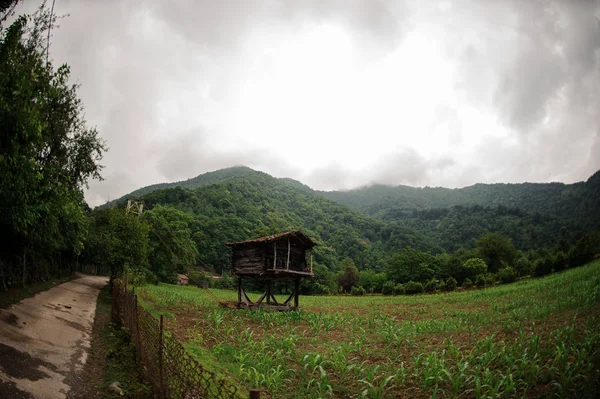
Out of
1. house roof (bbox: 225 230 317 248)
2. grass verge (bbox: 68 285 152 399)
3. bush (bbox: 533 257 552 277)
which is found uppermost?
house roof (bbox: 225 230 317 248)

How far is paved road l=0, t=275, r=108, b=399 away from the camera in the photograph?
5887 mm

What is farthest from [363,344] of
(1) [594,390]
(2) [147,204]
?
(2) [147,204]

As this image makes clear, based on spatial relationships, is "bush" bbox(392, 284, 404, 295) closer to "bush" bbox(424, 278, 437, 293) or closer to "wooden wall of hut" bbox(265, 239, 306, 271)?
"bush" bbox(424, 278, 437, 293)

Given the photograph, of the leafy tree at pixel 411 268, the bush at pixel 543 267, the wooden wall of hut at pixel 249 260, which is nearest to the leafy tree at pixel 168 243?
the wooden wall of hut at pixel 249 260

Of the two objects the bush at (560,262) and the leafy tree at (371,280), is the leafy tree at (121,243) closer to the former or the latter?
the bush at (560,262)

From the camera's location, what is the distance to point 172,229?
1719 inches

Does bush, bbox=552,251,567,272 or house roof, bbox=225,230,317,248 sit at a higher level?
house roof, bbox=225,230,317,248

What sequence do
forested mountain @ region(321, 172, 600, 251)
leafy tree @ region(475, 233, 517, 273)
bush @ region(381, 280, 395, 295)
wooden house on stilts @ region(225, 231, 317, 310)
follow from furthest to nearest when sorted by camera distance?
forested mountain @ region(321, 172, 600, 251) < leafy tree @ region(475, 233, 517, 273) < bush @ region(381, 280, 395, 295) < wooden house on stilts @ region(225, 231, 317, 310)

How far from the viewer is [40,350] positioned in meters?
8.06

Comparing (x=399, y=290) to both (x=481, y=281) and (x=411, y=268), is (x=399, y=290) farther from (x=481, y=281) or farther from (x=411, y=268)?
(x=411, y=268)

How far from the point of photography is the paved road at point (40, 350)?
589 centimetres

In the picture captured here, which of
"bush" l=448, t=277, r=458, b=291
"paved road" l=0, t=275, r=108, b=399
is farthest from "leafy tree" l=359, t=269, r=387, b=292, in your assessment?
"paved road" l=0, t=275, r=108, b=399

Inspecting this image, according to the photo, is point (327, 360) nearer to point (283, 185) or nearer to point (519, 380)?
point (519, 380)

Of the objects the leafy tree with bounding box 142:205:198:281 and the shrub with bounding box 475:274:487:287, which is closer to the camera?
the leafy tree with bounding box 142:205:198:281
